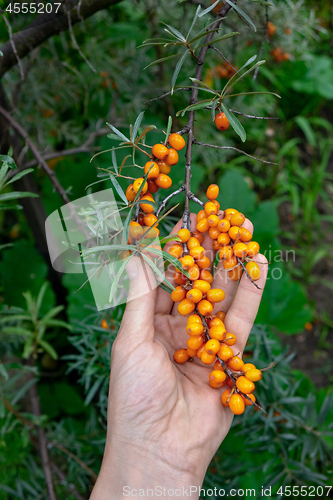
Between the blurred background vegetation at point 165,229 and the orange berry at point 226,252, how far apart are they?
0.46 m

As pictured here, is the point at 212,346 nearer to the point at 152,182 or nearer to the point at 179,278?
the point at 179,278

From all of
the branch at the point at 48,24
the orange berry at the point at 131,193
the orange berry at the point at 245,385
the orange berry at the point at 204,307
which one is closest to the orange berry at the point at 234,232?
the orange berry at the point at 204,307

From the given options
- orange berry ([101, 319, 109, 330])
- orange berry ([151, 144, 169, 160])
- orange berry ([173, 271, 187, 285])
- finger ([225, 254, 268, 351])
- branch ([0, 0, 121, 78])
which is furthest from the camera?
orange berry ([101, 319, 109, 330])

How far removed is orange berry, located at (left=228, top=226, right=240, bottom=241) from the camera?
1.04 m

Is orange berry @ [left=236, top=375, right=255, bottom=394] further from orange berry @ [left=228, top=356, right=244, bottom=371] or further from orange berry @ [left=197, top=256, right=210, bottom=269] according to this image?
orange berry @ [left=197, top=256, right=210, bottom=269]

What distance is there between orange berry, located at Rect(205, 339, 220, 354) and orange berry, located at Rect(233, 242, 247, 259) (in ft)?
0.88

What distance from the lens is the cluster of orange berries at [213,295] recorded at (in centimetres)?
100

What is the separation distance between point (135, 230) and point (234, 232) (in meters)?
0.30

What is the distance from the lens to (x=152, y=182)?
1022 millimetres

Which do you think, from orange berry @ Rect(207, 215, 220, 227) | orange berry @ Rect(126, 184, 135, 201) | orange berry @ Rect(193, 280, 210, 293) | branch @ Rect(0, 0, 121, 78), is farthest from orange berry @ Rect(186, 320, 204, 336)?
branch @ Rect(0, 0, 121, 78)

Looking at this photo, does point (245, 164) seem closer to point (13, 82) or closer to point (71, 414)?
point (13, 82)

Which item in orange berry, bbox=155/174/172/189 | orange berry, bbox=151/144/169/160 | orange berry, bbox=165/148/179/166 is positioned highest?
orange berry, bbox=151/144/169/160

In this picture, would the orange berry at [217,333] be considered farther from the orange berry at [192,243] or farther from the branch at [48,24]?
the branch at [48,24]

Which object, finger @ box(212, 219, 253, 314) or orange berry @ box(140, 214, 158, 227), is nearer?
orange berry @ box(140, 214, 158, 227)
